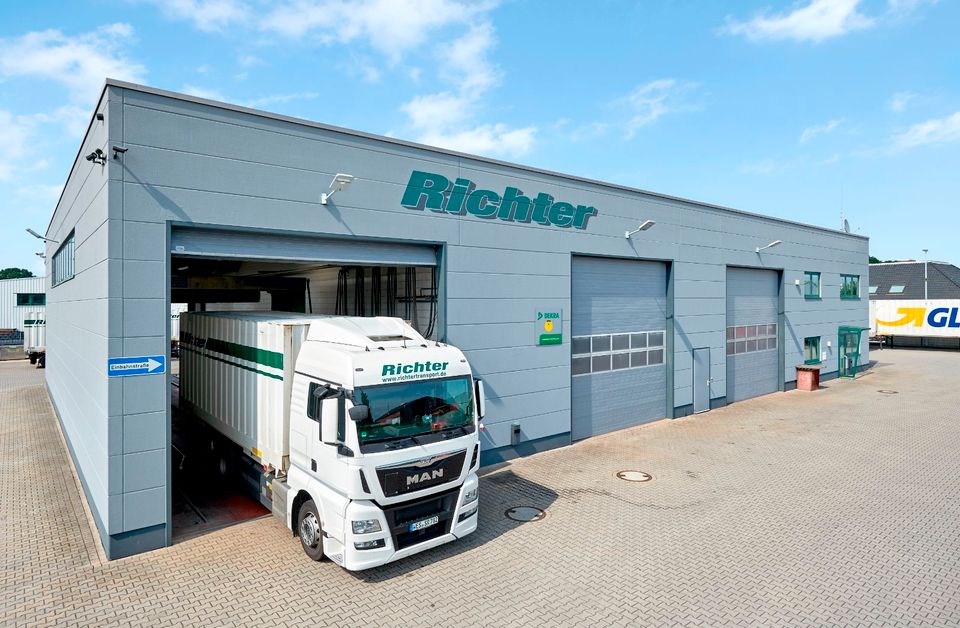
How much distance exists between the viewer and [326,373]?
7.54 metres

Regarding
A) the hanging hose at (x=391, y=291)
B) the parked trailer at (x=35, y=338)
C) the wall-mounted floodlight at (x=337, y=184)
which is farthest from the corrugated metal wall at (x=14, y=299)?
the wall-mounted floodlight at (x=337, y=184)

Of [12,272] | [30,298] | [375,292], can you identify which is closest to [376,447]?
[375,292]

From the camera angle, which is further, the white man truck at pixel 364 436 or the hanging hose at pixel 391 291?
the hanging hose at pixel 391 291

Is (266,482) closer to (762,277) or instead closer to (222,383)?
(222,383)

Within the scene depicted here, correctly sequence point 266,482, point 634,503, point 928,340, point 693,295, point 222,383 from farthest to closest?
point 928,340 → point 693,295 → point 222,383 → point 634,503 → point 266,482

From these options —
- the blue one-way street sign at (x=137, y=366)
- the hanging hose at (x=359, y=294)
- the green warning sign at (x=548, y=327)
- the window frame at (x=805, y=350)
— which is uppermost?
the hanging hose at (x=359, y=294)

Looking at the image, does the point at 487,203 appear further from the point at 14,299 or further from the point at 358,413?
the point at 14,299

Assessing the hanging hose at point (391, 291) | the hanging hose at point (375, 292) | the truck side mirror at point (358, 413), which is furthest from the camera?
the hanging hose at point (375, 292)

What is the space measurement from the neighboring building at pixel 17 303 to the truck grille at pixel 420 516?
46.2 m

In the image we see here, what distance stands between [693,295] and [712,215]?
280 centimetres

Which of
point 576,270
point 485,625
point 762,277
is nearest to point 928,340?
point 762,277

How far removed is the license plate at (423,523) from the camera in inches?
288

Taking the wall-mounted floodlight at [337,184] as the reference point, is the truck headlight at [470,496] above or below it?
below

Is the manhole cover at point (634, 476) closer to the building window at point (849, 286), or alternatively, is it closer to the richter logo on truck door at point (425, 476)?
the richter logo on truck door at point (425, 476)
